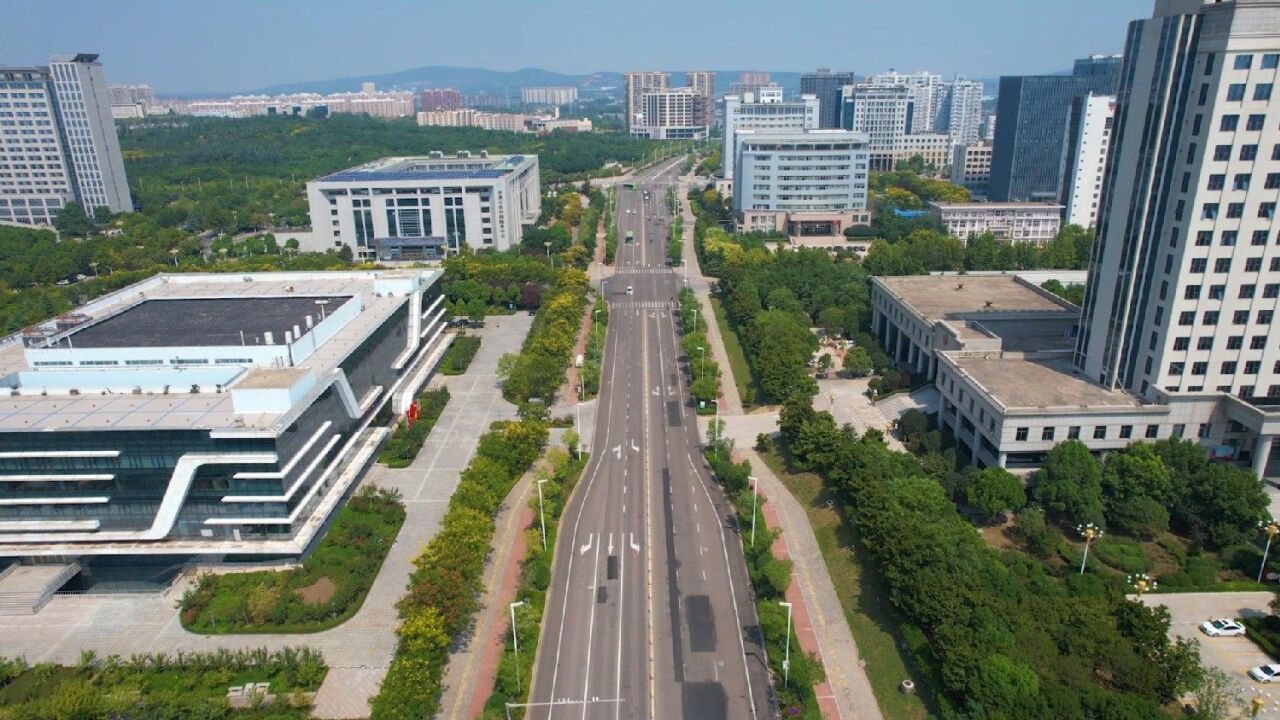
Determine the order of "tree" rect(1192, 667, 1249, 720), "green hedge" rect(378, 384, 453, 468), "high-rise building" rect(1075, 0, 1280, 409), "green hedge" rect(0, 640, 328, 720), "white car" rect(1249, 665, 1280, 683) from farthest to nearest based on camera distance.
→ "green hedge" rect(378, 384, 453, 468)
"high-rise building" rect(1075, 0, 1280, 409)
"white car" rect(1249, 665, 1280, 683)
"green hedge" rect(0, 640, 328, 720)
"tree" rect(1192, 667, 1249, 720)

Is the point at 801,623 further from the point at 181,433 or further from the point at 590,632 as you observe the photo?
the point at 181,433

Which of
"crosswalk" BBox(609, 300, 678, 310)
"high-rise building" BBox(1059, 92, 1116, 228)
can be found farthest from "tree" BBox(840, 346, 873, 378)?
"high-rise building" BBox(1059, 92, 1116, 228)

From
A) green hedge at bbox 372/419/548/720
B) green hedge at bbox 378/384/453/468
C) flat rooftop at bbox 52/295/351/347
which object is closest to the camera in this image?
green hedge at bbox 372/419/548/720

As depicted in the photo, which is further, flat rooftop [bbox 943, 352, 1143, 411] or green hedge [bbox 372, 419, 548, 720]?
flat rooftop [bbox 943, 352, 1143, 411]

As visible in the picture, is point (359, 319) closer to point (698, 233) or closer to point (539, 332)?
point (539, 332)

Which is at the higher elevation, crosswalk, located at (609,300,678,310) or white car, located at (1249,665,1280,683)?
crosswalk, located at (609,300,678,310)

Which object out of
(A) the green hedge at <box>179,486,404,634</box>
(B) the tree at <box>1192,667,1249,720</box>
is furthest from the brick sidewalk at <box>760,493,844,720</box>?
(A) the green hedge at <box>179,486,404,634</box>

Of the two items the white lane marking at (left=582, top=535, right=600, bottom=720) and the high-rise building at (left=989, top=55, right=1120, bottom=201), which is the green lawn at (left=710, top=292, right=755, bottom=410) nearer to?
the white lane marking at (left=582, top=535, right=600, bottom=720)

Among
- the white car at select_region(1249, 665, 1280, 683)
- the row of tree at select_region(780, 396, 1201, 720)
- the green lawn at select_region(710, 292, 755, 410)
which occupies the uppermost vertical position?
the row of tree at select_region(780, 396, 1201, 720)
